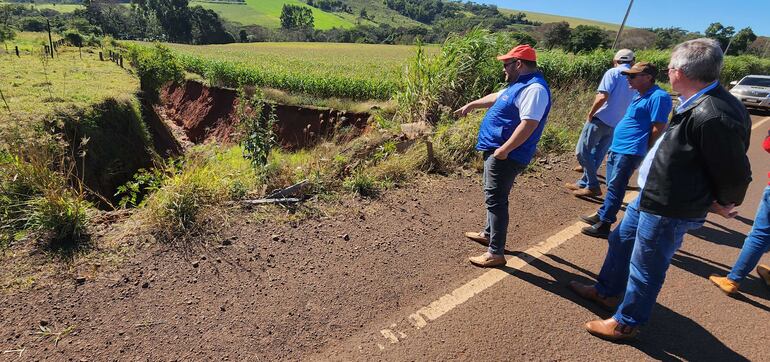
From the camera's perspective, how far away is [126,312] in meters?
2.79

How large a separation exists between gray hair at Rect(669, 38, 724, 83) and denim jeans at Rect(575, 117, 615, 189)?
9.98ft

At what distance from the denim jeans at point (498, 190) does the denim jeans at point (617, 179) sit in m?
1.55

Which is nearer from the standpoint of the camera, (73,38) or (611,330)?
(611,330)

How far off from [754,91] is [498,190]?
688 inches

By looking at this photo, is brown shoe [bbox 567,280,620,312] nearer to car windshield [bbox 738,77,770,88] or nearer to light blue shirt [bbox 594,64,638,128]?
light blue shirt [bbox 594,64,638,128]

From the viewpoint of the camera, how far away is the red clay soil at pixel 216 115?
1570cm

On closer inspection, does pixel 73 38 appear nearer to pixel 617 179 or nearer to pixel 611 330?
pixel 617 179

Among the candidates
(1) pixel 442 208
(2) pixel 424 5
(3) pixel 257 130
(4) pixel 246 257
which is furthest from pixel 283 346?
(2) pixel 424 5

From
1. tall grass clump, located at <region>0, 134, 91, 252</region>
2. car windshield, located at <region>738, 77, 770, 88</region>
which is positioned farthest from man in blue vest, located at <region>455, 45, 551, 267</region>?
car windshield, located at <region>738, 77, 770, 88</region>

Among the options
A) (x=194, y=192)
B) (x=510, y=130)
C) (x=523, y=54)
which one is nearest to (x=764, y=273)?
(x=510, y=130)

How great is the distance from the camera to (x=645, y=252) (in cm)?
257

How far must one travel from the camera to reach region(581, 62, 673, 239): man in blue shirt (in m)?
4.04

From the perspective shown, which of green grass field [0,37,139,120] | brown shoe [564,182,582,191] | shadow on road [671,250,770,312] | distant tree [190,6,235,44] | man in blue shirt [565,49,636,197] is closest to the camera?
shadow on road [671,250,770,312]

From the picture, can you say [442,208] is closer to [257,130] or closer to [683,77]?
[257,130]
